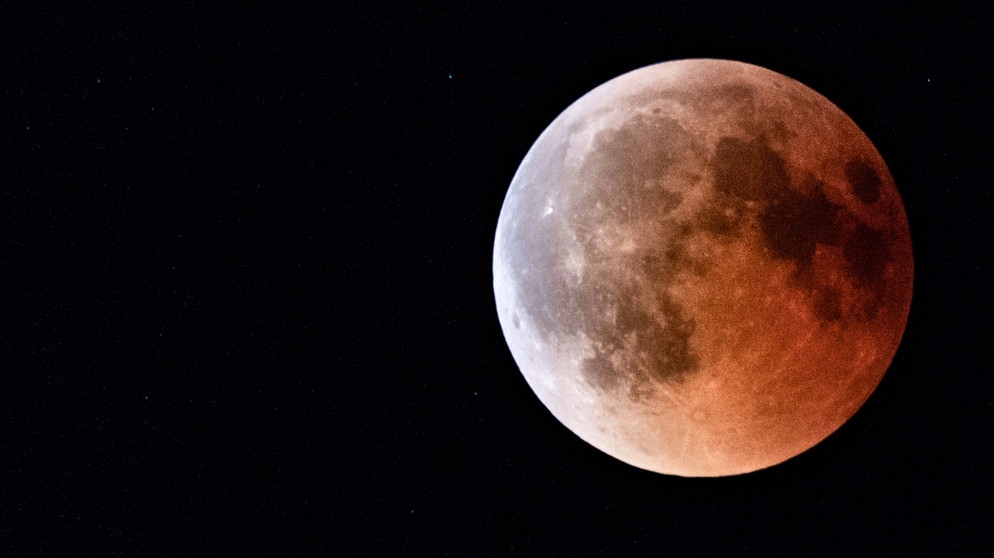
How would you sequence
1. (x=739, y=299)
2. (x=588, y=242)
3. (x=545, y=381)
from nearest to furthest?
(x=739, y=299)
(x=588, y=242)
(x=545, y=381)

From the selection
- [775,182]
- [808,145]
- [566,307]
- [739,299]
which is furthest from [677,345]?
[808,145]

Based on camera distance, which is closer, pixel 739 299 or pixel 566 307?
pixel 739 299

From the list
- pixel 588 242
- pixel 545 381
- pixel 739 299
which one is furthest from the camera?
pixel 545 381

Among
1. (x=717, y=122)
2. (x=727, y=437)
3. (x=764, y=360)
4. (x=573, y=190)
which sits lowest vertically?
(x=727, y=437)

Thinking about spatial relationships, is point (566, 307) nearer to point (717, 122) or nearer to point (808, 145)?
point (717, 122)

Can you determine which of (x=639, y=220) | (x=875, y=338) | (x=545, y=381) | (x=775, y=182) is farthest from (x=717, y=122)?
(x=545, y=381)

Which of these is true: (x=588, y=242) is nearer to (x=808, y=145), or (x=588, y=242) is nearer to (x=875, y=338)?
(x=808, y=145)

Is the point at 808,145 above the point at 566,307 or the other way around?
above
